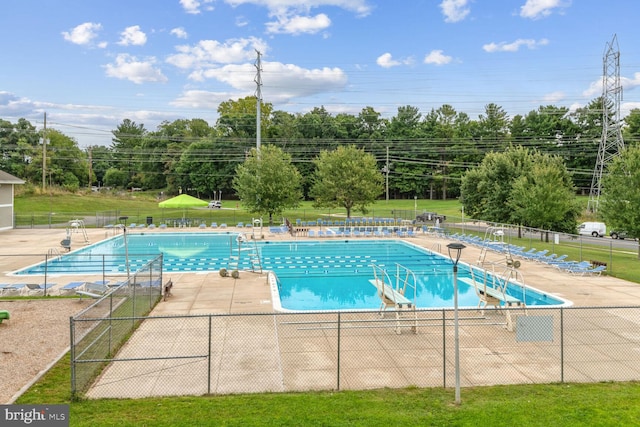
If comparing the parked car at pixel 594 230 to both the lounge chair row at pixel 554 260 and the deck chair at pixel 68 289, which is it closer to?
the lounge chair row at pixel 554 260

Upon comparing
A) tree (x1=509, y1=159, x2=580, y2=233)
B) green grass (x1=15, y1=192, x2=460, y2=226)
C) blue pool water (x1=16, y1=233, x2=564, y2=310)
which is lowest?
blue pool water (x1=16, y1=233, x2=564, y2=310)

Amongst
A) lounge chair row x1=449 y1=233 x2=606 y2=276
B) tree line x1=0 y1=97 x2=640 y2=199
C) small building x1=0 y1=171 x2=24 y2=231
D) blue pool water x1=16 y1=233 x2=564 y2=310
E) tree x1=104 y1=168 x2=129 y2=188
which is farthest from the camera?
tree x1=104 y1=168 x2=129 y2=188

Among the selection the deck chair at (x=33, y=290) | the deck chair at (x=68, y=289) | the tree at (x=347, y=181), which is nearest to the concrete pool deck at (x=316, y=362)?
the deck chair at (x=68, y=289)

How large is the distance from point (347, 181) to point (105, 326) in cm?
3579

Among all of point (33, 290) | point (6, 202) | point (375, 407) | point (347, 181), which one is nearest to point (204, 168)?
point (6, 202)

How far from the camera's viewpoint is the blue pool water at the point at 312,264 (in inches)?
727

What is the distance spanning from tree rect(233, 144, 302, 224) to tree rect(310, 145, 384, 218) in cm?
350

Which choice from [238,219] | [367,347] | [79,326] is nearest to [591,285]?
[367,347]

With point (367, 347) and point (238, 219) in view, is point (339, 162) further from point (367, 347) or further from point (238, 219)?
point (367, 347)

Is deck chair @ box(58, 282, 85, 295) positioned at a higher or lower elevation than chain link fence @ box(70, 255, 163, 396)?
lower

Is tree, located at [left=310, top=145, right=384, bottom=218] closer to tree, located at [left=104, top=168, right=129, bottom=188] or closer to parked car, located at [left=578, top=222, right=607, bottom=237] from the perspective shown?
parked car, located at [left=578, top=222, right=607, bottom=237]

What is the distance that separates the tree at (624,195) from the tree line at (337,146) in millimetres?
50378

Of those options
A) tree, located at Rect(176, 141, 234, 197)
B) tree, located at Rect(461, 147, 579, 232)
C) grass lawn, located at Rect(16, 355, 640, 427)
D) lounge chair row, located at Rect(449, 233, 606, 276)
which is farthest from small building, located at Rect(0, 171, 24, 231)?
tree, located at Rect(176, 141, 234, 197)

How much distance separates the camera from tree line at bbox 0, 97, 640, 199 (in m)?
78.1
